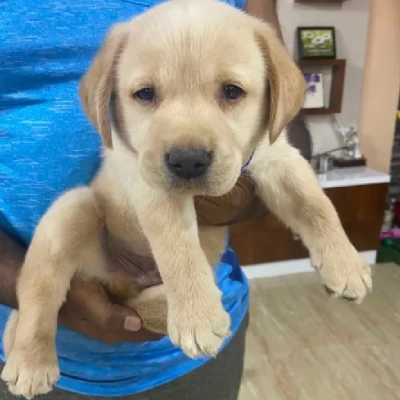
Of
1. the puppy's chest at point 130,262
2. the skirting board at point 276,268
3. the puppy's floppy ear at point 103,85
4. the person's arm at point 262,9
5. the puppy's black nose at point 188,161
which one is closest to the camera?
the puppy's black nose at point 188,161

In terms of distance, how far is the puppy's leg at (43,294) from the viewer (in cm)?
89

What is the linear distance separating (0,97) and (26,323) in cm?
38

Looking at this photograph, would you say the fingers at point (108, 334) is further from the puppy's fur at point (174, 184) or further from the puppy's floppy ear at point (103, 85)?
the puppy's floppy ear at point (103, 85)

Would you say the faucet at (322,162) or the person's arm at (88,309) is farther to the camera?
the faucet at (322,162)

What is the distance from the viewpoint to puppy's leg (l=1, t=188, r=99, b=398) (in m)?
0.89

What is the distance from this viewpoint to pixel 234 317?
1029 mm

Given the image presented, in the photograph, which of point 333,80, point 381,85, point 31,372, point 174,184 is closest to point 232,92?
point 174,184

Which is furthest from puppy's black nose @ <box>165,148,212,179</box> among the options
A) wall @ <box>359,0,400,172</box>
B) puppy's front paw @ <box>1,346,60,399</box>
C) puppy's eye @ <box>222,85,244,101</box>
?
wall @ <box>359,0,400,172</box>

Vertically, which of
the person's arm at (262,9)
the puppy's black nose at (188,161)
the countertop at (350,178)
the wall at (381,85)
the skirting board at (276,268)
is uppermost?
the person's arm at (262,9)

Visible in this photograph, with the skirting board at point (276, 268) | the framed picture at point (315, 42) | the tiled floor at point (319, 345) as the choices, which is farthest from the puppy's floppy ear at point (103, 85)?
the framed picture at point (315, 42)

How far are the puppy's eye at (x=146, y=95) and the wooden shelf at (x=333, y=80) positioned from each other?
9.37ft

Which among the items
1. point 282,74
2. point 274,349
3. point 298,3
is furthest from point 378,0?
point 282,74

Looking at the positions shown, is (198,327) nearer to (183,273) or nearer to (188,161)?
(183,273)

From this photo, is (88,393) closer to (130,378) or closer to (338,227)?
(130,378)
